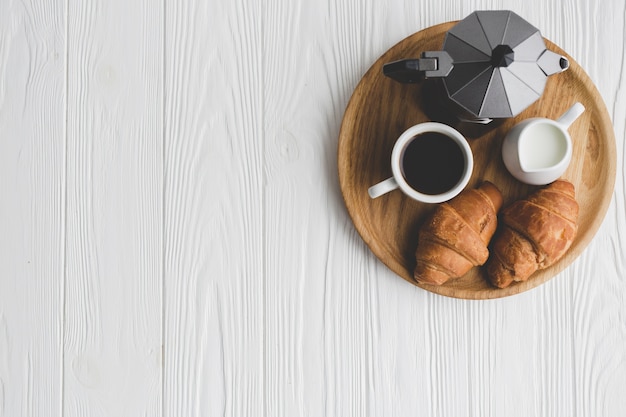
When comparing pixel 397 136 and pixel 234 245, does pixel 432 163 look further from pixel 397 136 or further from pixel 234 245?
pixel 234 245

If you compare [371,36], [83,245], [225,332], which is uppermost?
[371,36]

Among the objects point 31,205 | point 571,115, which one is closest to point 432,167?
point 571,115

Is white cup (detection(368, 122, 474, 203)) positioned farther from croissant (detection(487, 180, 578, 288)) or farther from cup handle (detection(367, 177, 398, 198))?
croissant (detection(487, 180, 578, 288))

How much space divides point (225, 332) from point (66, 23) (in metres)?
0.59

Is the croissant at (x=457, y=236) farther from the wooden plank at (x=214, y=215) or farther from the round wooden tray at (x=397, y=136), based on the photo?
the wooden plank at (x=214, y=215)

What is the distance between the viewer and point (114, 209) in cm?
98

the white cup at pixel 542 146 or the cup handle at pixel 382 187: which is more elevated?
the white cup at pixel 542 146

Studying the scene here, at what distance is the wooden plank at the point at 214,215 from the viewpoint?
3.18 ft

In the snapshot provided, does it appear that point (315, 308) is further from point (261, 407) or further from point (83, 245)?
point (83, 245)

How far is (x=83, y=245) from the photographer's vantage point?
0.99 metres

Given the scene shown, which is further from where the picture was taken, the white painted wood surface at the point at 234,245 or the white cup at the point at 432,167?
the white painted wood surface at the point at 234,245

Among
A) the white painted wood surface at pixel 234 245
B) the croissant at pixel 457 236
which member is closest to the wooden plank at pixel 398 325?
the white painted wood surface at pixel 234 245

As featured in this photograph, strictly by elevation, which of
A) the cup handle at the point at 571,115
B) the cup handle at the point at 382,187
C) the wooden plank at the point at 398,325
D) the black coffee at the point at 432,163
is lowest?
the wooden plank at the point at 398,325

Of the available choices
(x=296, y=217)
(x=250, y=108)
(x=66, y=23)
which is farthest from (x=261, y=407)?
(x=66, y=23)
